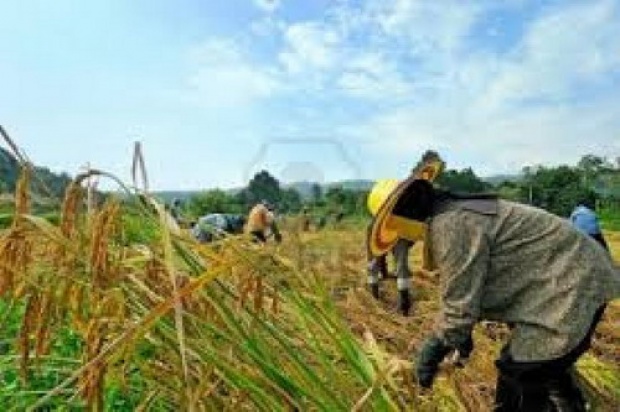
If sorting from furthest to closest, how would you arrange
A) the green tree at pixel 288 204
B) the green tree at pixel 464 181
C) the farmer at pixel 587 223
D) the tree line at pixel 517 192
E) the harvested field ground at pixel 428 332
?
the green tree at pixel 464 181
the tree line at pixel 517 192
the farmer at pixel 587 223
the harvested field ground at pixel 428 332
the green tree at pixel 288 204

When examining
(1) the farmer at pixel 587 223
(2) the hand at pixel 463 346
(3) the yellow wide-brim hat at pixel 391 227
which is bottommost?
(2) the hand at pixel 463 346

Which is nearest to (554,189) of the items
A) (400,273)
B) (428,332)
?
(400,273)

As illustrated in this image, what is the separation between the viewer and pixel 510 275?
405cm

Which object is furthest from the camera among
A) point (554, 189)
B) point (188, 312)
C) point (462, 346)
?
point (554, 189)

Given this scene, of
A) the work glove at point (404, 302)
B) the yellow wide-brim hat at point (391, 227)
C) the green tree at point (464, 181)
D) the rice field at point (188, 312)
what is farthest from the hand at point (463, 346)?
the green tree at point (464, 181)

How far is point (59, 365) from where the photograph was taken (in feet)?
10.1

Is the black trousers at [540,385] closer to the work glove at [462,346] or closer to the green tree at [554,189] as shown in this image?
the work glove at [462,346]

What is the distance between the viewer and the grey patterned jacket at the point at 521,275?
3910 mm

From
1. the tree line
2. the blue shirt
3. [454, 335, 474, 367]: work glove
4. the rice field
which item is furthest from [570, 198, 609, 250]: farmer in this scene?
the tree line

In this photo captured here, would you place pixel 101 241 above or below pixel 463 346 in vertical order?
above

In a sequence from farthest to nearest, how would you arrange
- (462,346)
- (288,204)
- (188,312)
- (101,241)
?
(288,204) < (462,346) < (188,312) < (101,241)

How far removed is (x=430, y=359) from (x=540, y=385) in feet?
1.56

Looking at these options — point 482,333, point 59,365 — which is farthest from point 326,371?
point 482,333

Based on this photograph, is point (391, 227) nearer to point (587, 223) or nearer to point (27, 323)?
point (27, 323)
